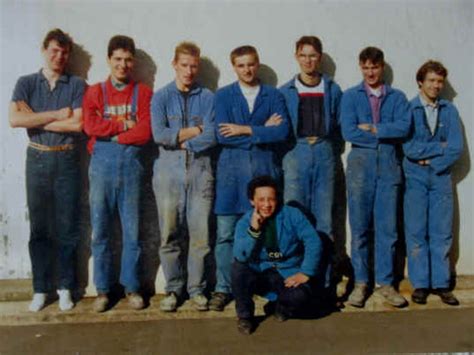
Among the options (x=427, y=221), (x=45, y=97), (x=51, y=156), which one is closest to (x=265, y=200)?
(x=427, y=221)

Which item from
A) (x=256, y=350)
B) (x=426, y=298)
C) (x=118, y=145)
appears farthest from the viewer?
(x=426, y=298)

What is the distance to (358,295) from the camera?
5.06m

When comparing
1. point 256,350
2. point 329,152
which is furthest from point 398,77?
point 256,350

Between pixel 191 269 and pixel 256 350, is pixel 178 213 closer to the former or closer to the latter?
pixel 191 269

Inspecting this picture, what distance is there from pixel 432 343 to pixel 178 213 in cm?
226

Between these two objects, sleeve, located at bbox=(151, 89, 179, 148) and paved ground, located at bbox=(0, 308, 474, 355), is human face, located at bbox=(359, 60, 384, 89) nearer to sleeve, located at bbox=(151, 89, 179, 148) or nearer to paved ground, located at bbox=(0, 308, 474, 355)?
sleeve, located at bbox=(151, 89, 179, 148)

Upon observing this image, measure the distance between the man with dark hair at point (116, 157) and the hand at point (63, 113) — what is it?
0.15 m

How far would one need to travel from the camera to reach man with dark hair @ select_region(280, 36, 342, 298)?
496 cm

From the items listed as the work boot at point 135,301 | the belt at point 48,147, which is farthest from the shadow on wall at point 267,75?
the work boot at point 135,301

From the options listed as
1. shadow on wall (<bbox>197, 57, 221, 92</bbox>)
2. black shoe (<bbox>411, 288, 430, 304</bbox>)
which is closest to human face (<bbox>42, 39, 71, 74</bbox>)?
shadow on wall (<bbox>197, 57, 221, 92</bbox>)

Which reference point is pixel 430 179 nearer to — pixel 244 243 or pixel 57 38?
pixel 244 243

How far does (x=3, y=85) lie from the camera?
16.0ft

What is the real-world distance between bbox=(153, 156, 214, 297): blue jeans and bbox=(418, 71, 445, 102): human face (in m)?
2.01

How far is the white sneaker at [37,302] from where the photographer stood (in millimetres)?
4906
